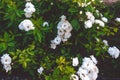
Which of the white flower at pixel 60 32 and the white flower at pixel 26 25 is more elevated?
the white flower at pixel 26 25

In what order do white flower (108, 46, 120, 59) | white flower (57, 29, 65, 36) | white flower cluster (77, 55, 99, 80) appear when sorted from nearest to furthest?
1. white flower cluster (77, 55, 99, 80)
2. white flower (57, 29, 65, 36)
3. white flower (108, 46, 120, 59)

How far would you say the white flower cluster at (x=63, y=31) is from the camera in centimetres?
470

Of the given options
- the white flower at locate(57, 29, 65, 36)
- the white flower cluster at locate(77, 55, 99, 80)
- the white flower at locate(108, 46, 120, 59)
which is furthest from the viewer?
the white flower at locate(108, 46, 120, 59)

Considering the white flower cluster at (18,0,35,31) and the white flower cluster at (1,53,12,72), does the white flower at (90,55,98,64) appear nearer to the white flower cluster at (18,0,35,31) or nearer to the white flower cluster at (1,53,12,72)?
the white flower cluster at (18,0,35,31)

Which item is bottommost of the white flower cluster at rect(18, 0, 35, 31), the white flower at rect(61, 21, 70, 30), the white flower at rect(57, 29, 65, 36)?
the white flower at rect(57, 29, 65, 36)

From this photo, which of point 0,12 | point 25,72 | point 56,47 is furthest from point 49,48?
point 0,12

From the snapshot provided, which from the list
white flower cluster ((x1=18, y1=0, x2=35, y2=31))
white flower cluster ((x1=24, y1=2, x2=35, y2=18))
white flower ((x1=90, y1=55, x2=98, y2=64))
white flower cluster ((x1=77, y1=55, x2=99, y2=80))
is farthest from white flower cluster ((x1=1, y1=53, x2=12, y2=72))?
white flower ((x1=90, y1=55, x2=98, y2=64))

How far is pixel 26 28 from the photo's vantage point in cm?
453

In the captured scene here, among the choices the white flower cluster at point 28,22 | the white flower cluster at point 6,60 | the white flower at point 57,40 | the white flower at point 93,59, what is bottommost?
the white flower at point 93,59

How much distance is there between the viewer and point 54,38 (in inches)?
190

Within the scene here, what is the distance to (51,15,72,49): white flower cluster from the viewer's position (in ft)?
15.4

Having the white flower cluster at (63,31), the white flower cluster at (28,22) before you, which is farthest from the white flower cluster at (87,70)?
the white flower cluster at (28,22)

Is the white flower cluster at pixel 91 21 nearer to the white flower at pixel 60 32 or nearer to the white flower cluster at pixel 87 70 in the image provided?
the white flower at pixel 60 32

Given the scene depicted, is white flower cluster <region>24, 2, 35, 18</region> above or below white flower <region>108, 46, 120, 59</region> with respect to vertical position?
above
